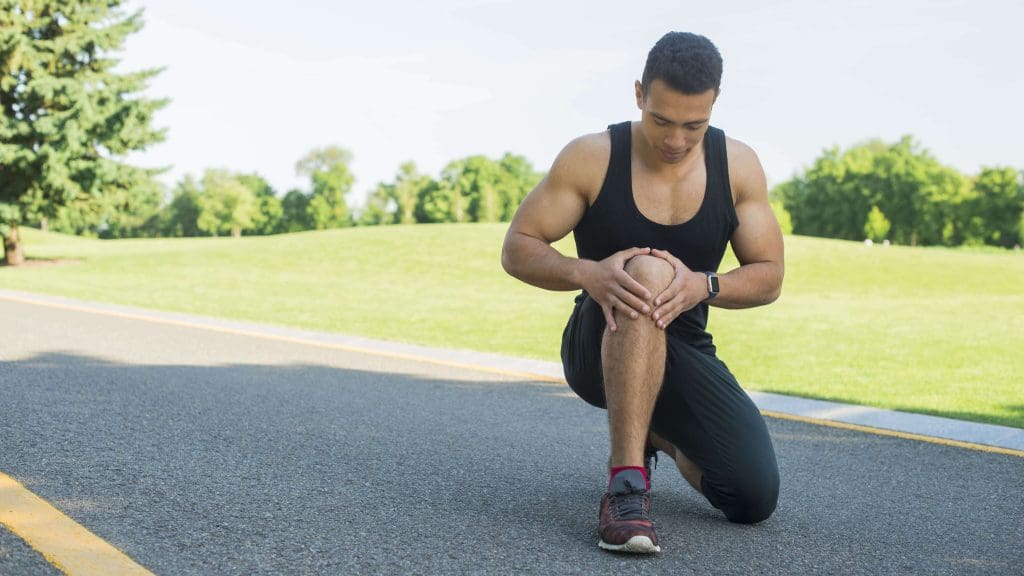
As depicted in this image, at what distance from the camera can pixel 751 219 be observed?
11.7ft

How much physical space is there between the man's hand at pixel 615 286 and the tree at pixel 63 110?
92.7 feet

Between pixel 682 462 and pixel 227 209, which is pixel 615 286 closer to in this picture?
pixel 682 462

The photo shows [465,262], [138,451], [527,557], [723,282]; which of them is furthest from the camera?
[465,262]

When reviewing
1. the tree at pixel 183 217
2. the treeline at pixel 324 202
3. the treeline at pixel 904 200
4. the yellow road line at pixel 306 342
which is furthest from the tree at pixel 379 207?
the yellow road line at pixel 306 342

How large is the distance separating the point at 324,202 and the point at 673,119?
4088 inches

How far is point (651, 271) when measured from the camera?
317 centimetres

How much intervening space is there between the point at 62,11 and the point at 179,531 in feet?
104

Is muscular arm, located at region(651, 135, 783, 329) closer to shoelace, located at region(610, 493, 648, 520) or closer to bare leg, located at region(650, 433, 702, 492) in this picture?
bare leg, located at region(650, 433, 702, 492)

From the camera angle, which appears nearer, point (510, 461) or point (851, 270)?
point (510, 461)

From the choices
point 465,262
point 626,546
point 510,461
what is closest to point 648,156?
point 626,546

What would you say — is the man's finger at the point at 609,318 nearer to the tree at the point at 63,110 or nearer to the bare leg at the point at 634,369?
the bare leg at the point at 634,369

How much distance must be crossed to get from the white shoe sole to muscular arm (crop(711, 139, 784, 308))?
961 millimetres

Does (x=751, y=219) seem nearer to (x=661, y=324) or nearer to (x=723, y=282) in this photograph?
(x=723, y=282)

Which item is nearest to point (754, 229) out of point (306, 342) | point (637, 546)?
point (637, 546)
